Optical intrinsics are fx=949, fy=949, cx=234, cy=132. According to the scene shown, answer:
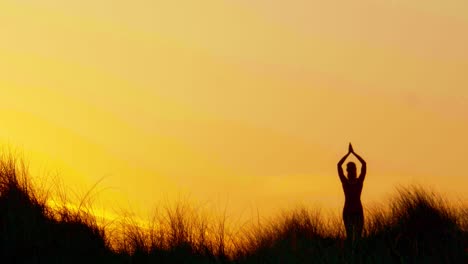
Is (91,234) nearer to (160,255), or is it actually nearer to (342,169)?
(160,255)

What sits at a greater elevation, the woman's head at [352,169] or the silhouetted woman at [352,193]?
the woman's head at [352,169]

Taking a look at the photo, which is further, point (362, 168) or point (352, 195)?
point (362, 168)

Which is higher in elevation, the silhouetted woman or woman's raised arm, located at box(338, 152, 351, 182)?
woman's raised arm, located at box(338, 152, 351, 182)

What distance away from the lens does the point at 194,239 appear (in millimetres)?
14906

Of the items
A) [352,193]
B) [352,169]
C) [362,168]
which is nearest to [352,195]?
[352,193]

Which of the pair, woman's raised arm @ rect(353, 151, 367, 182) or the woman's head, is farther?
woman's raised arm @ rect(353, 151, 367, 182)

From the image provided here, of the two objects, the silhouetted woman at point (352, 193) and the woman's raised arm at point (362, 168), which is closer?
the silhouetted woman at point (352, 193)

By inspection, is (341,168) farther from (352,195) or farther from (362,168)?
(352,195)

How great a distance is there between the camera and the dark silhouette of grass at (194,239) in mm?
13273

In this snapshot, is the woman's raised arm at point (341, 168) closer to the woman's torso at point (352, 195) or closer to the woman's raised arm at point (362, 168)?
the woman's torso at point (352, 195)

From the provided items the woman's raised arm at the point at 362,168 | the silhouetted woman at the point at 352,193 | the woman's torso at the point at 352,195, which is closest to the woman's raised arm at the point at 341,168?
the silhouetted woman at the point at 352,193

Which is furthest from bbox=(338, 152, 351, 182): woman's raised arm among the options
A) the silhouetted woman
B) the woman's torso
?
the woman's torso

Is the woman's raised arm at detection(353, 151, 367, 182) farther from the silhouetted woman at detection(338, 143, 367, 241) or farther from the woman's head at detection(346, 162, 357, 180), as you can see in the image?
the woman's head at detection(346, 162, 357, 180)

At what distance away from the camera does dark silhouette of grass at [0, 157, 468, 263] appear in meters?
13.3
